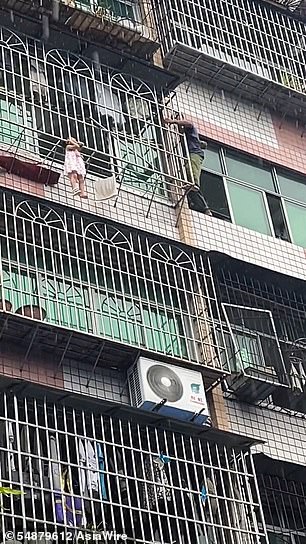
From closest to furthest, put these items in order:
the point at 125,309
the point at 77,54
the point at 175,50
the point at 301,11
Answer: the point at 125,309 → the point at 77,54 → the point at 175,50 → the point at 301,11

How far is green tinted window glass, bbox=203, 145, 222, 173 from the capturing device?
43.0 feet

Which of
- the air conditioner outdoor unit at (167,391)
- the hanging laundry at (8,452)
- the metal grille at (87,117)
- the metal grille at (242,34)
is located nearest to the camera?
the hanging laundry at (8,452)

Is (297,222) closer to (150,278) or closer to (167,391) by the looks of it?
(150,278)

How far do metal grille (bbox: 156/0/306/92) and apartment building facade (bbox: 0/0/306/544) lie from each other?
3 cm

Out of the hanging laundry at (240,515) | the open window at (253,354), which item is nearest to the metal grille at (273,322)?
the open window at (253,354)

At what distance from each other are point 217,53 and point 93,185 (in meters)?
3.34

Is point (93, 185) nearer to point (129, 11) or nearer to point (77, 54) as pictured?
point (77, 54)

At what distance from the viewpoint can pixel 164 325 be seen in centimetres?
1092

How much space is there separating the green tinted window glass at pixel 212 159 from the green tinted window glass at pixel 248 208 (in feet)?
0.82

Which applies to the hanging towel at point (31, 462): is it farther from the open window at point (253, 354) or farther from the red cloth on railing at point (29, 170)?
the red cloth on railing at point (29, 170)

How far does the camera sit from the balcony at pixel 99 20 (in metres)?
12.0

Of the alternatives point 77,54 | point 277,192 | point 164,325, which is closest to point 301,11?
point 277,192

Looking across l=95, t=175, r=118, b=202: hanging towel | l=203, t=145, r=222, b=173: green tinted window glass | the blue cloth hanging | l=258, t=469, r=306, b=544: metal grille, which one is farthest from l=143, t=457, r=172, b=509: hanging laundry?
l=203, t=145, r=222, b=173: green tinted window glass

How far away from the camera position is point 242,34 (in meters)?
14.5
